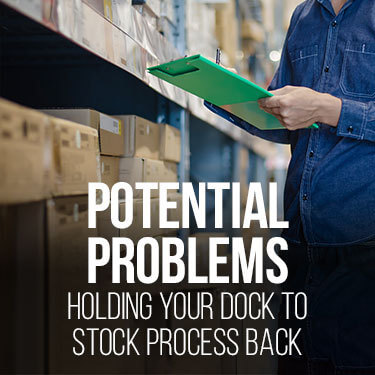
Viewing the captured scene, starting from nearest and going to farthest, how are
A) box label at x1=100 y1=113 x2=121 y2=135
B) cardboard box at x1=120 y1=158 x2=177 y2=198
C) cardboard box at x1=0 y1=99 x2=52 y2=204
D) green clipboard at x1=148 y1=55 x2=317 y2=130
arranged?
1. cardboard box at x1=0 y1=99 x2=52 y2=204
2. green clipboard at x1=148 y1=55 x2=317 y2=130
3. box label at x1=100 y1=113 x2=121 y2=135
4. cardboard box at x1=120 y1=158 x2=177 y2=198

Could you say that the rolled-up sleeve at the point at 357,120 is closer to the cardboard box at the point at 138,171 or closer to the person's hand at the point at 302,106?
the person's hand at the point at 302,106

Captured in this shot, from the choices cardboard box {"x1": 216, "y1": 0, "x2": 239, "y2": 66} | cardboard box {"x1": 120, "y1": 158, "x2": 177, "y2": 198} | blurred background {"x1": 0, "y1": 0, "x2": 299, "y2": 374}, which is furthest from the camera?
cardboard box {"x1": 216, "y1": 0, "x2": 239, "y2": 66}

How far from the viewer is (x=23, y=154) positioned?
0.74 metres

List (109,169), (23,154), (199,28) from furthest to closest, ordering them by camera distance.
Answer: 1. (199,28)
2. (109,169)
3. (23,154)

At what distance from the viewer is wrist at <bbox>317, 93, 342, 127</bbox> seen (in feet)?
3.83

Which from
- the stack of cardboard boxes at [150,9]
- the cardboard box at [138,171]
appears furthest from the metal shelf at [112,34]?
the cardboard box at [138,171]

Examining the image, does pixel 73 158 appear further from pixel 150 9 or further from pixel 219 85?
pixel 150 9

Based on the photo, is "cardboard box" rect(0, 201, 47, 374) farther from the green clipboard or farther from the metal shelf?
the green clipboard

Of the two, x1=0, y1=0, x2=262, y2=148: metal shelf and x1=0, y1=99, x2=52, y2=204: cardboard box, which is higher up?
x1=0, y1=0, x2=262, y2=148: metal shelf

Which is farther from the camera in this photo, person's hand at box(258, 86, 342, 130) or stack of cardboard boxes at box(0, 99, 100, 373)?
person's hand at box(258, 86, 342, 130)

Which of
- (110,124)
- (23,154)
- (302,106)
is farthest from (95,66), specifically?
(23,154)

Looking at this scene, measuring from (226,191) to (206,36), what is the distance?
1.52 meters

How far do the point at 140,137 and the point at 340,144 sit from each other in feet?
2.16

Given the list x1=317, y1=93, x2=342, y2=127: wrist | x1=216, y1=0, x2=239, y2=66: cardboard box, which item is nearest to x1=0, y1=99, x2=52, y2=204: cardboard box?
x1=317, y1=93, x2=342, y2=127: wrist
